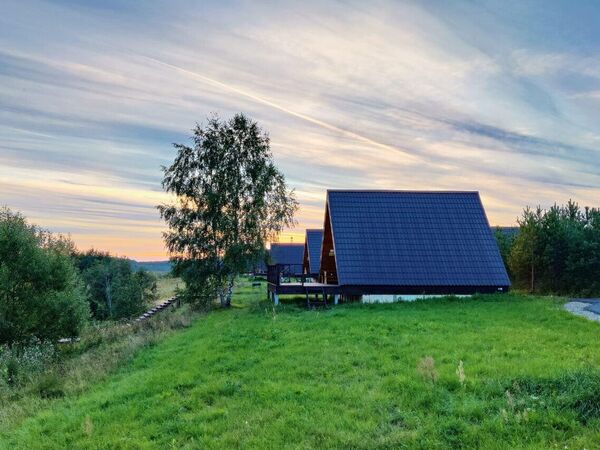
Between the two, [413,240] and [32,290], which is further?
[413,240]

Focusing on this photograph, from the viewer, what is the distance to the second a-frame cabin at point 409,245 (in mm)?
23406

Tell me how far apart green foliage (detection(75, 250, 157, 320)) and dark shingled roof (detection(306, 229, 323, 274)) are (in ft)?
58.8

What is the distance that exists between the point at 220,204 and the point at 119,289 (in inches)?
880

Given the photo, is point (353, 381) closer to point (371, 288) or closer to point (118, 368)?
point (118, 368)

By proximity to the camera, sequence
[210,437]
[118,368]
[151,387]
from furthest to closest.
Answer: [118,368]
[151,387]
[210,437]

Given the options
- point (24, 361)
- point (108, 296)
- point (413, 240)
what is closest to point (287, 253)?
point (108, 296)

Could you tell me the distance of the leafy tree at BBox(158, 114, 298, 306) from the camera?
92.7ft

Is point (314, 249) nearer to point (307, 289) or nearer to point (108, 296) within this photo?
point (307, 289)

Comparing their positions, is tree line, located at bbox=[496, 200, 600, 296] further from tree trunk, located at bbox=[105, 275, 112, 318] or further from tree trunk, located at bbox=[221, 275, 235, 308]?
tree trunk, located at bbox=[105, 275, 112, 318]

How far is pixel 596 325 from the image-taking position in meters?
14.1

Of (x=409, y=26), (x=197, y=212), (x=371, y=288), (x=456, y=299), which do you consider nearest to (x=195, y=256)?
(x=197, y=212)

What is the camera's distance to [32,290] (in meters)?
22.6

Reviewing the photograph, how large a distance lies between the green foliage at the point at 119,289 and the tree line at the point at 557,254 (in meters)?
33.0

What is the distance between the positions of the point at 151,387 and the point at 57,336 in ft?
53.1
